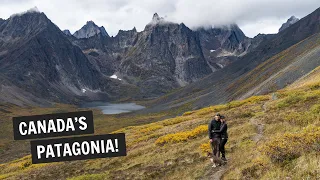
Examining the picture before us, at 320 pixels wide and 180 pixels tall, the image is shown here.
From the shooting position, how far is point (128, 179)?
840 inches

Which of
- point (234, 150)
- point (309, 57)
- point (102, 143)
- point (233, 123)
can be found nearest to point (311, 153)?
point (234, 150)

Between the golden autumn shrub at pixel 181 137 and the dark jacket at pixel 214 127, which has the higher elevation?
the dark jacket at pixel 214 127

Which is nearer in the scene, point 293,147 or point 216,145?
point 293,147

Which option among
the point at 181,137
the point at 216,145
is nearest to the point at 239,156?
the point at 216,145

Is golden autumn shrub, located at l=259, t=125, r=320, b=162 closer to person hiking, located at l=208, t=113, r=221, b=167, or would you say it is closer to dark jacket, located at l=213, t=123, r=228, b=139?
dark jacket, located at l=213, t=123, r=228, b=139

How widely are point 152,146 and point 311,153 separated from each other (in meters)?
19.2

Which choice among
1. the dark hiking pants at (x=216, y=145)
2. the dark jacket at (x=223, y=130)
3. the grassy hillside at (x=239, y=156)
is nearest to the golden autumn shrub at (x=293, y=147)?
the grassy hillside at (x=239, y=156)

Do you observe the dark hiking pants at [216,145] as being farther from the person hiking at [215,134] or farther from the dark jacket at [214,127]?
the dark jacket at [214,127]

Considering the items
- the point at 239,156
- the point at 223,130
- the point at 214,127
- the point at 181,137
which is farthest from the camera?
the point at 181,137

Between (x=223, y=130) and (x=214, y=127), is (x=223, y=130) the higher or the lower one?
the lower one

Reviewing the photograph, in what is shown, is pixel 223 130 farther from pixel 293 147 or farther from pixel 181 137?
pixel 181 137

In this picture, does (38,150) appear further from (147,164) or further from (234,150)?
(234,150)

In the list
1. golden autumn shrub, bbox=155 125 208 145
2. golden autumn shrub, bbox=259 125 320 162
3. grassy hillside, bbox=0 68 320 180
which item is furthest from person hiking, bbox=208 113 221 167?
golden autumn shrub, bbox=155 125 208 145

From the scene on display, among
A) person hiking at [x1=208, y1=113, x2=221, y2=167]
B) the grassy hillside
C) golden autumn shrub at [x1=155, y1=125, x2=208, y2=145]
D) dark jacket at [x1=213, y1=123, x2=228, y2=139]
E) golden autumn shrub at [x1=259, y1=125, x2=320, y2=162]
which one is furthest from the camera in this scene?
golden autumn shrub at [x1=155, y1=125, x2=208, y2=145]
